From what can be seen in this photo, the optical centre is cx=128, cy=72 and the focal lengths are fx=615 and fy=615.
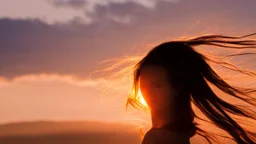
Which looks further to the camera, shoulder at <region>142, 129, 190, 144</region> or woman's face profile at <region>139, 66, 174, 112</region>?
woman's face profile at <region>139, 66, 174, 112</region>

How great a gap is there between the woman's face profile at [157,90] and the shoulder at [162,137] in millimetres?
277

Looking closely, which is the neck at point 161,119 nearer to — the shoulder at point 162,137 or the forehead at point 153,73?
the shoulder at point 162,137

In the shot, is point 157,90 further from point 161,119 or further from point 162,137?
point 162,137

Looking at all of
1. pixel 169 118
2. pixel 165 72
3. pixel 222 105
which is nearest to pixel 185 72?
pixel 165 72

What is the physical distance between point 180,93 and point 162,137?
22.4 inches

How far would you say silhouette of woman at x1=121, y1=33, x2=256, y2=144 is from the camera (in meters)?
4.85

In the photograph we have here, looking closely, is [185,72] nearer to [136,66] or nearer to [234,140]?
[136,66]

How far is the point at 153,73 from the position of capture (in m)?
5.09

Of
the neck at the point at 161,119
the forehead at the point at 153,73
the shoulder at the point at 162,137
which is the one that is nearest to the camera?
the shoulder at the point at 162,137

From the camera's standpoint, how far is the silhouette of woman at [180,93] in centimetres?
485

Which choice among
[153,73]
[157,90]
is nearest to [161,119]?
[157,90]

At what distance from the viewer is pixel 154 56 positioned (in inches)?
207

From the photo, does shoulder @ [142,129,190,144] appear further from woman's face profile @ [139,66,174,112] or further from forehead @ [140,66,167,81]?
forehead @ [140,66,167,81]

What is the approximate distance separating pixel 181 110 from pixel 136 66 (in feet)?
2.72
